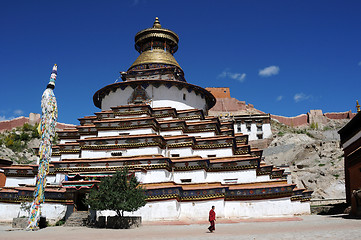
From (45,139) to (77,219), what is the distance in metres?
4.35

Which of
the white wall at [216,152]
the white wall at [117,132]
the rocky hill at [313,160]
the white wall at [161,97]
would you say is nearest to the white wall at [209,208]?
the white wall at [216,152]

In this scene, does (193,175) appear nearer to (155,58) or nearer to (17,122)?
→ (155,58)

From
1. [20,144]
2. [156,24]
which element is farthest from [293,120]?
[20,144]

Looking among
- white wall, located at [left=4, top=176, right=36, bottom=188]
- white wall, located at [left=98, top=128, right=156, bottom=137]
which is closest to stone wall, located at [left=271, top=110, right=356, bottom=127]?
white wall, located at [left=98, top=128, right=156, bottom=137]

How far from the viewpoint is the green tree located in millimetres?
13625

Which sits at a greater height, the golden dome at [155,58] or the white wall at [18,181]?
the golden dome at [155,58]

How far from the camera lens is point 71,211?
17.1 metres

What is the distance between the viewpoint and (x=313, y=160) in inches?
1647

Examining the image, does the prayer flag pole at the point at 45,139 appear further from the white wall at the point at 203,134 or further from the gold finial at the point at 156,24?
the gold finial at the point at 156,24

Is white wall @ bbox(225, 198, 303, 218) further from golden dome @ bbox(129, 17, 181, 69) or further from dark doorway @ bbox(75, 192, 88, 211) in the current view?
golden dome @ bbox(129, 17, 181, 69)

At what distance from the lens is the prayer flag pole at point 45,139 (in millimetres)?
14106

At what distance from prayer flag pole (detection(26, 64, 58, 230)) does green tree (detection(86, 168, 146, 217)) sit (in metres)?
2.18

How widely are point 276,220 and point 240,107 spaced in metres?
52.3

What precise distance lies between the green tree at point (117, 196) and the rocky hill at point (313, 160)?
81.6ft
